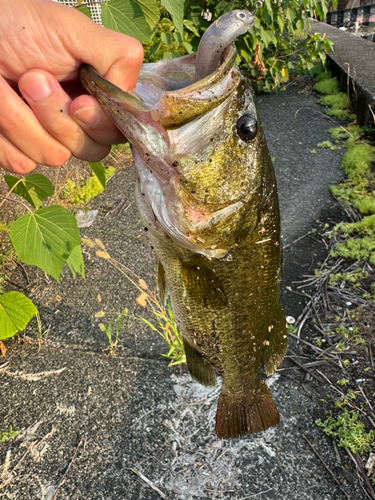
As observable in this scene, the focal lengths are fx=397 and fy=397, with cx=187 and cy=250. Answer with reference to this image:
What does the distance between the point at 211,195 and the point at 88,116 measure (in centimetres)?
42

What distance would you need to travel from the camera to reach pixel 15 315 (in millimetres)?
1920

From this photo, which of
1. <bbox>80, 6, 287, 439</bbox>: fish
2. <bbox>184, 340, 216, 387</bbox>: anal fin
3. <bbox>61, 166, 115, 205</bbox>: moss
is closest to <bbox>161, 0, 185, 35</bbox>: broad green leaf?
<bbox>80, 6, 287, 439</bbox>: fish

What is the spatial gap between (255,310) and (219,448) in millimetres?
1329

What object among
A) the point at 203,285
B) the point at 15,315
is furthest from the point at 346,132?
the point at 15,315

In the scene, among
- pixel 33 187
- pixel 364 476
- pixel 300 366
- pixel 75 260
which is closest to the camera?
pixel 33 187

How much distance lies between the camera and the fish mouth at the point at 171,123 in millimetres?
1013

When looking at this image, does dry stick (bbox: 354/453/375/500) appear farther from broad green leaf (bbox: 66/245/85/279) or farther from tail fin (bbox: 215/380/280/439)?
broad green leaf (bbox: 66/245/85/279)

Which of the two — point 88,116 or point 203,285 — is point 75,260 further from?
point 88,116

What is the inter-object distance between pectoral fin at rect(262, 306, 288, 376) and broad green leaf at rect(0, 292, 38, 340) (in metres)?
1.10

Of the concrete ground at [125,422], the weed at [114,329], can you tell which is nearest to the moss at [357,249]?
the concrete ground at [125,422]

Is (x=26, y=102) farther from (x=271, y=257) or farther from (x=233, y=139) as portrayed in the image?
(x=271, y=257)

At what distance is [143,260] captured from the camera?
3760 mm

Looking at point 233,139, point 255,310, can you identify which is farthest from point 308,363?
point 233,139

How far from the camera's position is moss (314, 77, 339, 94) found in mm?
6875
